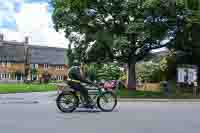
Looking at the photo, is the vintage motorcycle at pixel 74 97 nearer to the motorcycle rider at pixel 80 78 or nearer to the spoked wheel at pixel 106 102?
the spoked wheel at pixel 106 102

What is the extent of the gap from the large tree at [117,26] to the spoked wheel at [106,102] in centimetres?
1612

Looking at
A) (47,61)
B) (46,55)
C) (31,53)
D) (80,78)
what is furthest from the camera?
(46,55)

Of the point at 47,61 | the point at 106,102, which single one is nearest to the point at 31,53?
the point at 47,61

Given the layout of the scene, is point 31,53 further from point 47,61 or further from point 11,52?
point 11,52

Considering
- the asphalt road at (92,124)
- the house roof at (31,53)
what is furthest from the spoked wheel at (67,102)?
the house roof at (31,53)

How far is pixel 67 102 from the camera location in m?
16.7

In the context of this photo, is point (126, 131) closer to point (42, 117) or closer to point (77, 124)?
point (77, 124)

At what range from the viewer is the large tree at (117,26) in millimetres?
33375

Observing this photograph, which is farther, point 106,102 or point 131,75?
point 131,75

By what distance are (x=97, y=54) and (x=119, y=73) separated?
2997 centimetres

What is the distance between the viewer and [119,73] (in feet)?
226

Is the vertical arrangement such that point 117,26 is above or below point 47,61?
below

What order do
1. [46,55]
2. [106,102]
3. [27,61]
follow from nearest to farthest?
1. [106,102]
2. [27,61]
3. [46,55]

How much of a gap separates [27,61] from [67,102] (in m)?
105
